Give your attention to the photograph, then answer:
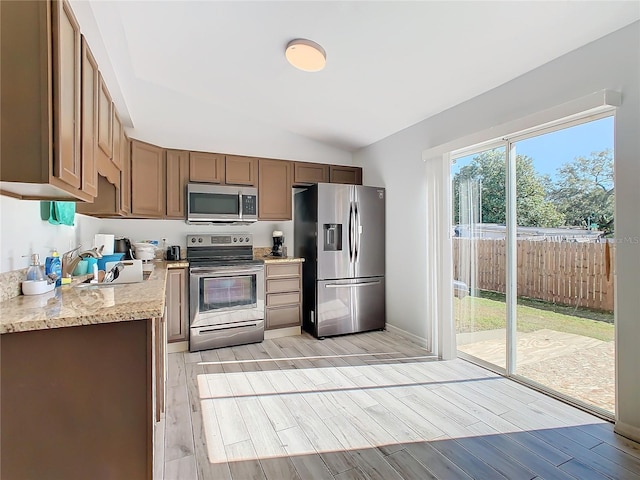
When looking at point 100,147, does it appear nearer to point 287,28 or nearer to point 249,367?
point 287,28

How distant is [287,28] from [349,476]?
114 inches

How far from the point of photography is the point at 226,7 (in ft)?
7.41

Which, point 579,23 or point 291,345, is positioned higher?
point 579,23

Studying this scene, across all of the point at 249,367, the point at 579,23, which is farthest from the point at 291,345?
the point at 579,23

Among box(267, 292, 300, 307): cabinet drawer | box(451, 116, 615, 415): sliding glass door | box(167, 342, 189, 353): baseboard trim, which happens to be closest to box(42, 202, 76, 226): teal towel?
box(167, 342, 189, 353): baseboard trim

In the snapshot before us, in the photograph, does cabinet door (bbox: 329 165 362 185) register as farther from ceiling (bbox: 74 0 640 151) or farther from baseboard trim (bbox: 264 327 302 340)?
baseboard trim (bbox: 264 327 302 340)

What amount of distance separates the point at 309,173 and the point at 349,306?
183 cm

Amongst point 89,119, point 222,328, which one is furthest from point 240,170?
point 89,119

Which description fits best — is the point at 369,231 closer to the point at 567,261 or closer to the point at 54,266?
the point at 567,261

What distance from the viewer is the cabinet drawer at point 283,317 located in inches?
154

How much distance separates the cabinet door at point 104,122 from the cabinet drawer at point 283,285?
7.09 feet

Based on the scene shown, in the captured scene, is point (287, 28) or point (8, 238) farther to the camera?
point (287, 28)

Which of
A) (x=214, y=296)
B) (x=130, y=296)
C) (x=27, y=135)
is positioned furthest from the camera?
(x=214, y=296)

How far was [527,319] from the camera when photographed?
271cm
